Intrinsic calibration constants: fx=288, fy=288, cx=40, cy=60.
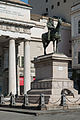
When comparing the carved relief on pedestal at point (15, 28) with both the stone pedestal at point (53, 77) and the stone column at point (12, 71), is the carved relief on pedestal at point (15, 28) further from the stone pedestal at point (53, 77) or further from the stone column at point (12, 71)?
the stone pedestal at point (53, 77)

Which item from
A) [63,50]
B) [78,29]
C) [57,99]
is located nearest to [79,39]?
[78,29]

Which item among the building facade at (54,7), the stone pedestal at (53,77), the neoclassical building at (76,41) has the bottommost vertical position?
the stone pedestal at (53,77)

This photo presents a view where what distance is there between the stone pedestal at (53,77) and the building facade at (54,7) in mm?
38257

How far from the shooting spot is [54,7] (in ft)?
219

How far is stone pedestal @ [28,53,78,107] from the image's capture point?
73.6 ft

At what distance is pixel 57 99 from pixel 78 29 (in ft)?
106

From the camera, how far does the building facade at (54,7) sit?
63438 millimetres

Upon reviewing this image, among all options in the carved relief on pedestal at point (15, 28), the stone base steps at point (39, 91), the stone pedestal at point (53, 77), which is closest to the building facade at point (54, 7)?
the carved relief on pedestal at point (15, 28)

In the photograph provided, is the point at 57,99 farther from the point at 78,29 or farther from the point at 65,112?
the point at 78,29

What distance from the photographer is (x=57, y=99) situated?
844 inches

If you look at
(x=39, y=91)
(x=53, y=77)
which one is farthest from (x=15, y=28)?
(x=53, y=77)

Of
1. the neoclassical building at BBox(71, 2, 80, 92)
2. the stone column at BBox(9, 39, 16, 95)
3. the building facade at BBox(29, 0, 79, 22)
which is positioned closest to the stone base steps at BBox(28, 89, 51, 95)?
the stone column at BBox(9, 39, 16, 95)

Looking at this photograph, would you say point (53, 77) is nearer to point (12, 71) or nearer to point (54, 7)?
point (12, 71)

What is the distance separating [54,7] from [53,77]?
151 feet
